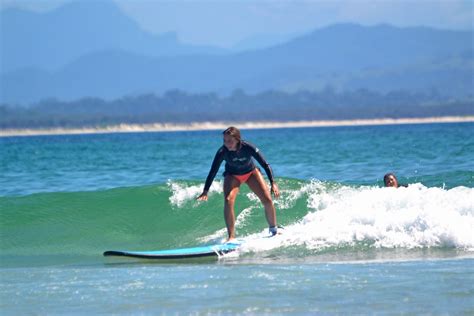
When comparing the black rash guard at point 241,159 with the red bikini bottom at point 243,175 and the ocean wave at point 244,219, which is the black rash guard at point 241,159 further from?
the ocean wave at point 244,219

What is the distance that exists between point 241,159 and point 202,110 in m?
177

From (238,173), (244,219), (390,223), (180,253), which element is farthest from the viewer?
(244,219)

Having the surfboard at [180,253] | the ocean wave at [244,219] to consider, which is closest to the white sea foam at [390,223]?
the ocean wave at [244,219]

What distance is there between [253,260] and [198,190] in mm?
5303

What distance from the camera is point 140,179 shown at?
22.9m

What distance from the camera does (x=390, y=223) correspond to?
12.3 metres

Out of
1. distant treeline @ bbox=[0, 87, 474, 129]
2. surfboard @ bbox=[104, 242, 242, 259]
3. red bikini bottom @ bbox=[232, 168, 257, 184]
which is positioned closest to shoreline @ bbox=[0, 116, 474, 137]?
distant treeline @ bbox=[0, 87, 474, 129]

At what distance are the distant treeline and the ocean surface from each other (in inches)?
4676

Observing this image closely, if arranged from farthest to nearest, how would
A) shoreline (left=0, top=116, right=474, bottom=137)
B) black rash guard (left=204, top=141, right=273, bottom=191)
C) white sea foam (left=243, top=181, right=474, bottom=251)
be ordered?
shoreline (left=0, top=116, right=474, bottom=137), white sea foam (left=243, top=181, right=474, bottom=251), black rash guard (left=204, top=141, right=273, bottom=191)

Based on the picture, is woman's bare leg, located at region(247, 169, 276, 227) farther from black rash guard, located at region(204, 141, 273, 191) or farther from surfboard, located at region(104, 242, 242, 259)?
surfboard, located at region(104, 242, 242, 259)

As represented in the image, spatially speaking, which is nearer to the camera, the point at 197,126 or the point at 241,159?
the point at 241,159

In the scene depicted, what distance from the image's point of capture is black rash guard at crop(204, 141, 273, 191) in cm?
1141

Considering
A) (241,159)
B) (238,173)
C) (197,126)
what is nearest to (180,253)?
(238,173)

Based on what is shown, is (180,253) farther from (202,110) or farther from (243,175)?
(202,110)
